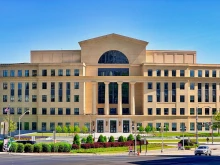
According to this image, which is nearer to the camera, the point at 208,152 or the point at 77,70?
the point at 208,152

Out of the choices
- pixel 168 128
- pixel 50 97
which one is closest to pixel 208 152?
pixel 168 128

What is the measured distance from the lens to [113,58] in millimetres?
121438

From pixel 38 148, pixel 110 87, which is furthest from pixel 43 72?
pixel 38 148

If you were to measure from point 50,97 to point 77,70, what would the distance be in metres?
10.3

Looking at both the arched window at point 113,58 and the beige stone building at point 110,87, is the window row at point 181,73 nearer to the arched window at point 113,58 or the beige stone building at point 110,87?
the beige stone building at point 110,87

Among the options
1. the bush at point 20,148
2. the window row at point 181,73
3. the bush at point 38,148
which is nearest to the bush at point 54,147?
the bush at point 38,148

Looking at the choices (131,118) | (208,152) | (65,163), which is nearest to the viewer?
(65,163)

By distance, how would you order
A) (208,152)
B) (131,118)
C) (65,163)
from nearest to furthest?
(65,163) → (208,152) → (131,118)

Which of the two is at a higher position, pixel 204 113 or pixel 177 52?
pixel 177 52

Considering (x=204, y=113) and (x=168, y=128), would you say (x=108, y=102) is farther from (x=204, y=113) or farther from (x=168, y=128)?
(x=204, y=113)

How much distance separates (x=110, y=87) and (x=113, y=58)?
7.99 m

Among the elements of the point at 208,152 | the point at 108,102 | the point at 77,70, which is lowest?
the point at 208,152

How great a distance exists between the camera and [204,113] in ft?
400

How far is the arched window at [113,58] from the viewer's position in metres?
121
